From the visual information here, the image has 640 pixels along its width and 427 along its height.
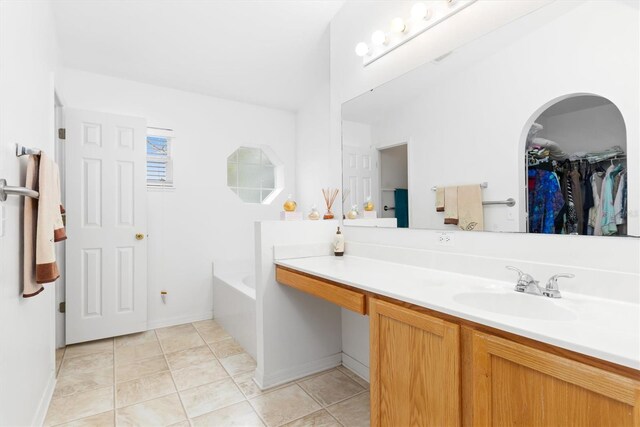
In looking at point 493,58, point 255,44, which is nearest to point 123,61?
point 255,44

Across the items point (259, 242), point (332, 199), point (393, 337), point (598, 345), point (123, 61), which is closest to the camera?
point (598, 345)

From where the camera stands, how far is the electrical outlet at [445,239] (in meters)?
1.60

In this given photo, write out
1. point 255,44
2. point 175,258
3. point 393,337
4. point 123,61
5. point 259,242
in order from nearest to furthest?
point 393,337 < point 259,242 < point 255,44 < point 123,61 < point 175,258

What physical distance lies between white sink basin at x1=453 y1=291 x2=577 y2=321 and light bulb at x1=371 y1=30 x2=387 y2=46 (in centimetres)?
153

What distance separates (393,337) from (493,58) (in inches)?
49.8

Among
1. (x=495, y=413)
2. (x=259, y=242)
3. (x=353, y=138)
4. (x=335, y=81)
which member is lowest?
(x=495, y=413)

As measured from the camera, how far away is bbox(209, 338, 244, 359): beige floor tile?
2529 millimetres

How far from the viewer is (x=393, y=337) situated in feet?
3.90

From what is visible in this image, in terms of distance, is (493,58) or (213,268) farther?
(213,268)

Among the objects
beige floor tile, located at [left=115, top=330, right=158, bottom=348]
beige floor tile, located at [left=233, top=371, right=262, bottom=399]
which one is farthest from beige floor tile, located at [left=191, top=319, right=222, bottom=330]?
beige floor tile, located at [left=233, top=371, right=262, bottom=399]

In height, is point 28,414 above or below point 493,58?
below

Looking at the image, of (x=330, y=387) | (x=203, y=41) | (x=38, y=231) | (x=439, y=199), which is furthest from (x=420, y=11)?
(x=330, y=387)

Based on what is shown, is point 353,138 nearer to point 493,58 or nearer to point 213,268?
point 493,58

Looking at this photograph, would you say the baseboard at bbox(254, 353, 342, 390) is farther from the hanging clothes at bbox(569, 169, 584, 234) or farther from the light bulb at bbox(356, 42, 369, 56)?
the light bulb at bbox(356, 42, 369, 56)
